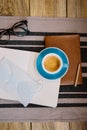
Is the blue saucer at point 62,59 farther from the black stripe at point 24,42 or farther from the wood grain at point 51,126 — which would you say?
the wood grain at point 51,126

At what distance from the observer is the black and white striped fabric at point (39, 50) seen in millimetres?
861

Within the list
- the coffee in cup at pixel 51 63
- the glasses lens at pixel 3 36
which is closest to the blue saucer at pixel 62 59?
the coffee in cup at pixel 51 63

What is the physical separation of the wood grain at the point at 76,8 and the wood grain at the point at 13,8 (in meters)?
0.15

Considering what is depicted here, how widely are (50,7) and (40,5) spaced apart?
4 cm

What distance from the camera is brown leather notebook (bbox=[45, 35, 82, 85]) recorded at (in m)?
0.86

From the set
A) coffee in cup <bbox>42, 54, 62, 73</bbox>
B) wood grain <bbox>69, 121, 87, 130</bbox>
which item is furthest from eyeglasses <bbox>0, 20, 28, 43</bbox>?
wood grain <bbox>69, 121, 87, 130</bbox>

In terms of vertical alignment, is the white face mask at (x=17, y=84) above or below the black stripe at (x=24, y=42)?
below

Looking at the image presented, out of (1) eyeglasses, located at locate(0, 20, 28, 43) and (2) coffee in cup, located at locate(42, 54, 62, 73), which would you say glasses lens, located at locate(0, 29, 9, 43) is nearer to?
(1) eyeglasses, located at locate(0, 20, 28, 43)

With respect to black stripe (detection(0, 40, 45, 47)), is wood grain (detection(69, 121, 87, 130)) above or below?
below

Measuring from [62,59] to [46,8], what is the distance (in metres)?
0.20

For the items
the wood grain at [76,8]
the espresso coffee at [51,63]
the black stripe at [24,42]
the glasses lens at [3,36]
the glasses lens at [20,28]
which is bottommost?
the espresso coffee at [51,63]

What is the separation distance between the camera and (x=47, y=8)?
905 mm

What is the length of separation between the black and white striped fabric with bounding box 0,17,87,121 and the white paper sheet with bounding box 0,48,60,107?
0.05 feet

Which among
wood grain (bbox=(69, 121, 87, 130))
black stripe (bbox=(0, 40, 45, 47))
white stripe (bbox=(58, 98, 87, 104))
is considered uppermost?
black stripe (bbox=(0, 40, 45, 47))
